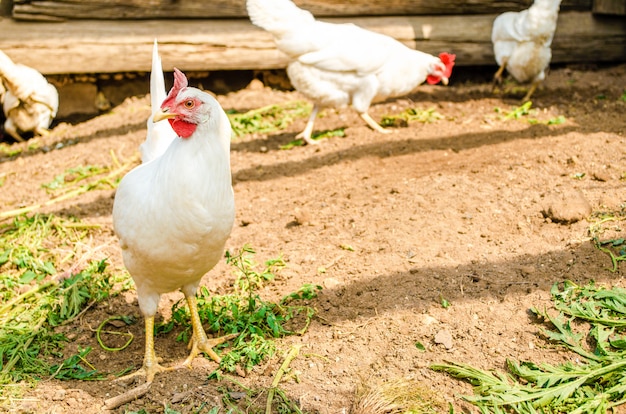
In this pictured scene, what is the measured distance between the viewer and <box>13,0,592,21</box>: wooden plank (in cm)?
688

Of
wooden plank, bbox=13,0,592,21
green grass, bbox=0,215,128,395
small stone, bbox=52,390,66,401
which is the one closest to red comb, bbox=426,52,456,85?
wooden plank, bbox=13,0,592,21

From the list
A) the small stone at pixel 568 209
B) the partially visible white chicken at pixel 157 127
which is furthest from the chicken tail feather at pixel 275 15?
the small stone at pixel 568 209

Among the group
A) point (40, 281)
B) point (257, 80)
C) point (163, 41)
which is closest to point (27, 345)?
point (40, 281)

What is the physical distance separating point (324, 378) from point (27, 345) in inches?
67.1

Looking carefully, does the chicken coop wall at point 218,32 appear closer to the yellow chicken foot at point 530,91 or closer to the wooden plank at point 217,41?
the wooden plank at point 217,41

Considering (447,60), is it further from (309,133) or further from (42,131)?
(42,131)

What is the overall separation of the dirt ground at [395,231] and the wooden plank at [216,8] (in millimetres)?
1190

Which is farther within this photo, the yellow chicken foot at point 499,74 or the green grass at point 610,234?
the yellow chicken foot at point 499,74

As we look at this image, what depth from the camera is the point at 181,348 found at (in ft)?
11.8

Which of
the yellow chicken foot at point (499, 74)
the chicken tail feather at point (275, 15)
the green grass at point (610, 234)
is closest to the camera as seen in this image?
the green grass at point (610, 234)

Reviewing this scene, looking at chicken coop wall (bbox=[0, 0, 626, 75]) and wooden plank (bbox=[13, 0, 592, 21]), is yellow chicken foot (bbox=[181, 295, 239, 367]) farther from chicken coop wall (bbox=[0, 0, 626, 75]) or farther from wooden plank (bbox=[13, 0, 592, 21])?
wooden plank (bbox=[13, 0, 592, 21])

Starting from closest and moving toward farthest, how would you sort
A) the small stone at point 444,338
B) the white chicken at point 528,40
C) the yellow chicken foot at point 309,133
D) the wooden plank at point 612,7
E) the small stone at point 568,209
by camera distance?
the small stone at point 444,338 → the small stone at point 568,209 → the yellow chicken foot at point 309,133 → the white chicken at point 528,40 → the wooden plank at point 612,7

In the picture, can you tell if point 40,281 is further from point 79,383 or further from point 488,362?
point 488,362

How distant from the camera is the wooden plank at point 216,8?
6.88 metres
